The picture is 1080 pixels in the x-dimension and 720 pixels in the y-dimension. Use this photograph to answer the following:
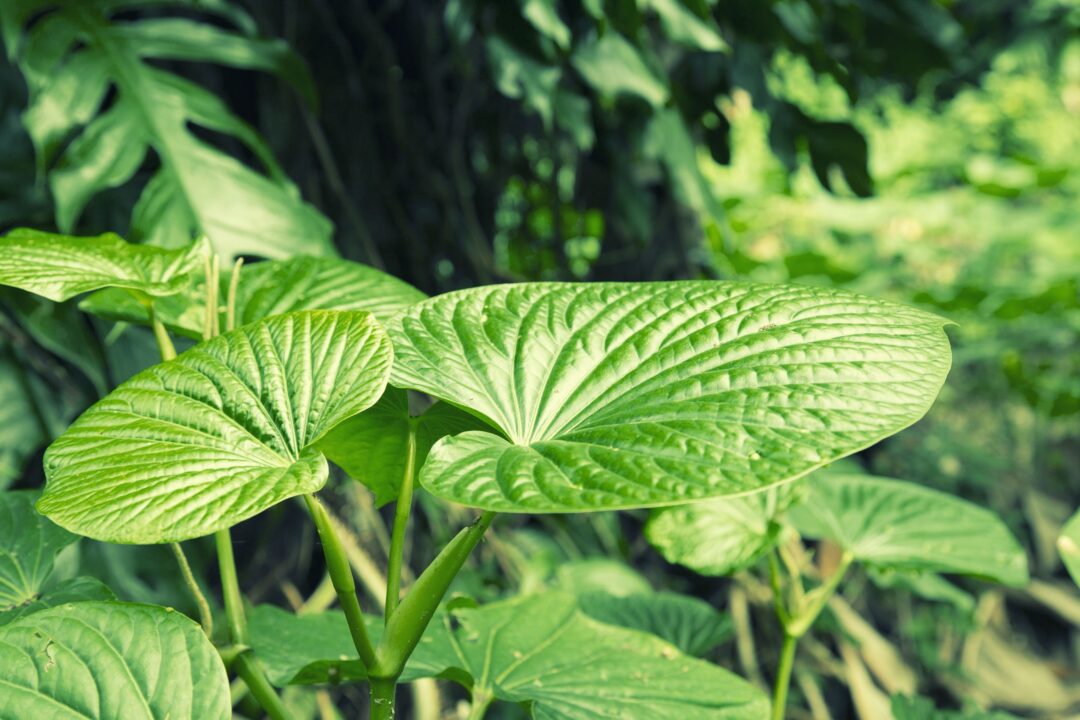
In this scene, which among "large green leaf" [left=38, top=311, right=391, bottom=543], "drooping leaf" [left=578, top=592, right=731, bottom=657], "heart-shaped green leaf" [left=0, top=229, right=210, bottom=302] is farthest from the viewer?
"drooping leaf" [left=578, top=592, right=731, bottom=657]

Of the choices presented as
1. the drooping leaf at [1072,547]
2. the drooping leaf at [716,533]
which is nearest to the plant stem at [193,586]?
the drooping leaf at [716,533]

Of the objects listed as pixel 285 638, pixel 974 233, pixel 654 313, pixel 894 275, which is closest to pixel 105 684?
pixel 285 638

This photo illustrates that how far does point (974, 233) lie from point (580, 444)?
285 cm

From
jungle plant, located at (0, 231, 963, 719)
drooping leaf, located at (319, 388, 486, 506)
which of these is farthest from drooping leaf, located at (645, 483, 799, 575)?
drooping leaf, located at (319, 388, 486, 506)

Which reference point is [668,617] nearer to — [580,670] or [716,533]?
[716,533]

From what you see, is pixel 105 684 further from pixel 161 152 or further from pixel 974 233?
pixel 974 233

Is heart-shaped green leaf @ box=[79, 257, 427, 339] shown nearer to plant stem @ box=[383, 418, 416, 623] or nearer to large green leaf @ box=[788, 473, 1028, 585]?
plant stem @ box=[383, 418, 416, 623]

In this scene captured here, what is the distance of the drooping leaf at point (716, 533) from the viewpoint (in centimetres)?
63

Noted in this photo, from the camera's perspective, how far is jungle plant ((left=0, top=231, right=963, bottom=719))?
0.33 metres

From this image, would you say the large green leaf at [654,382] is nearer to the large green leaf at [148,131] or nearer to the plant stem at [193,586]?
the plant stem at [193,586]

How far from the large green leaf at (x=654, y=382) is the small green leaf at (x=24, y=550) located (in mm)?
251

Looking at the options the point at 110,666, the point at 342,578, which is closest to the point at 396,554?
the point at 342,578

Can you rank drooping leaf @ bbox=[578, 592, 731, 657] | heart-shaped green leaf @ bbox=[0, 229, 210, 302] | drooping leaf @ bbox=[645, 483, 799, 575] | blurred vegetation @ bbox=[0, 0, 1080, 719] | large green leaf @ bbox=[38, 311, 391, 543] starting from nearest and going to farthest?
large green leaf @ bbox=[38, 311, 391, 543] < heart-shaped green leaf @ bbox=[0, 229, 210, 302] < drooping leaf @ bbox=[645, 483, 799, 575] < drooping leaf @ bbox=[578, 592, 731, 657] < blurred vegetation @ bbox=[0, 0, 1080, 719]

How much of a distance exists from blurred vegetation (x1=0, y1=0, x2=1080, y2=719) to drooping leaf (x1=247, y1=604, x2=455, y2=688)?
0.32 meters
